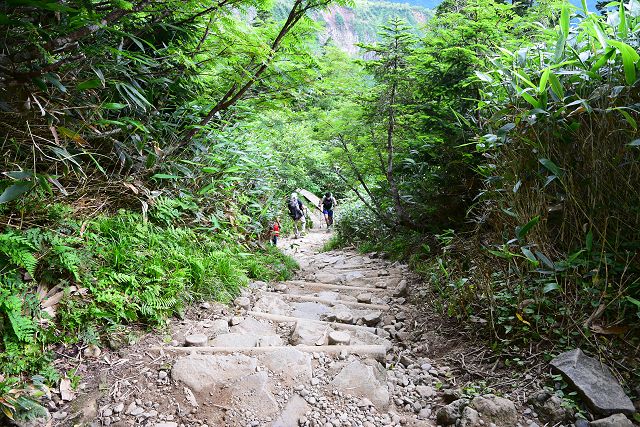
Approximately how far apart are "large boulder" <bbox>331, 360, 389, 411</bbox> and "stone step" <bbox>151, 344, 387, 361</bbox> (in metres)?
0.20

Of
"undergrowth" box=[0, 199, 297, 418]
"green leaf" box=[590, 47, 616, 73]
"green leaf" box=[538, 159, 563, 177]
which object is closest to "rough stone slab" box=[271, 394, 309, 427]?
"undergrowth" box=[0, 199, 297, 418]

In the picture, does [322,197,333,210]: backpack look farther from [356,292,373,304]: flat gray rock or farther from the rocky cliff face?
the rocky cliff face

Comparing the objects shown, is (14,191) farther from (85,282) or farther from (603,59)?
(603,59)

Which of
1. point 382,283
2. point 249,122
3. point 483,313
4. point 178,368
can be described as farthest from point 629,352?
point 249,122

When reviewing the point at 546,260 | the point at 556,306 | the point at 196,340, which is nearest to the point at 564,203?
the point at 546,260

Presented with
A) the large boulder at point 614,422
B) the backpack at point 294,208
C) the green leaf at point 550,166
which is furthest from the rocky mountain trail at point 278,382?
the backpack at point 294,208

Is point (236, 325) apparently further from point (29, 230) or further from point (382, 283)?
point (382, 283)

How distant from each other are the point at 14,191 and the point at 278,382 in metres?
1.85

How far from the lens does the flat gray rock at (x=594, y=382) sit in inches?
61.7

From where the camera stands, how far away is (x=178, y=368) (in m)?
2.05

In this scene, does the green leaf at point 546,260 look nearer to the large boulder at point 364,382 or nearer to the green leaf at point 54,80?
the large boulder at point 364,382

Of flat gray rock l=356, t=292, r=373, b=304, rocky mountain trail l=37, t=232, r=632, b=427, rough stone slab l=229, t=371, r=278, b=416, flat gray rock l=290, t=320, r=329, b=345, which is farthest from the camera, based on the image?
flat gray rock l=356, t=292, r=373, b=304

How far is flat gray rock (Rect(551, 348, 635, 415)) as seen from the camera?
157cm

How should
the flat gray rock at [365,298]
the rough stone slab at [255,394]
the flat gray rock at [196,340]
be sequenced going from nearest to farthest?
the rough stone slab at [255,394]
the flat gray rock at [196,340]
the flat gray rock at [365,298]
